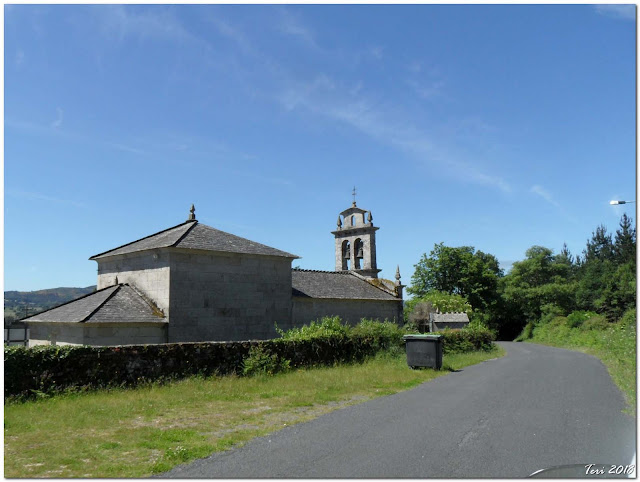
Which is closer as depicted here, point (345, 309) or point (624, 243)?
point (345, 309)

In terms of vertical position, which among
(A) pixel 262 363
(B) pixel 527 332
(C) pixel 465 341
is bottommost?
(B) pixel 527 332

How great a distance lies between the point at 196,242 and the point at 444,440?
15295 millimetres

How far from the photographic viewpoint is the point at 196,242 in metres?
21.0

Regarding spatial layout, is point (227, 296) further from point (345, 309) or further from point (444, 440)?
point (444, 440)

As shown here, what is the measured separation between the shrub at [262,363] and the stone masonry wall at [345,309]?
8111 millimetres

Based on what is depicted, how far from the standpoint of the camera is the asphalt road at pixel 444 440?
6492 mm

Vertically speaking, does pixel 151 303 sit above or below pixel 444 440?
above

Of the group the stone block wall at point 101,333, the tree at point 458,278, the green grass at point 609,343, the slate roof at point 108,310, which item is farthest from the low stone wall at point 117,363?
the tree at point 458,278

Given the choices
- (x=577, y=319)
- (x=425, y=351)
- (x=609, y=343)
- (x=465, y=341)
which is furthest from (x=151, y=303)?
(x=577, y=319)

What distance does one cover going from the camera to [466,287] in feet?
214

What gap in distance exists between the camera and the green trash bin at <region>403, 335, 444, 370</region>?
60.8 feet

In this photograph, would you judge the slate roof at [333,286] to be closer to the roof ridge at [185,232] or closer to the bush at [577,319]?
the roof ridge at [185,232]

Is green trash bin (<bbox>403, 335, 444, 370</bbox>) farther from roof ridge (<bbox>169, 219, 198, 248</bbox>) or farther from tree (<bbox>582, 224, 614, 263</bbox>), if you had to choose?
tree (<bbox>582, 224, 614, 263</bbox>)

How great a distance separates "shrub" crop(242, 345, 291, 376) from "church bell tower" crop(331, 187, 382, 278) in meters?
19.4
